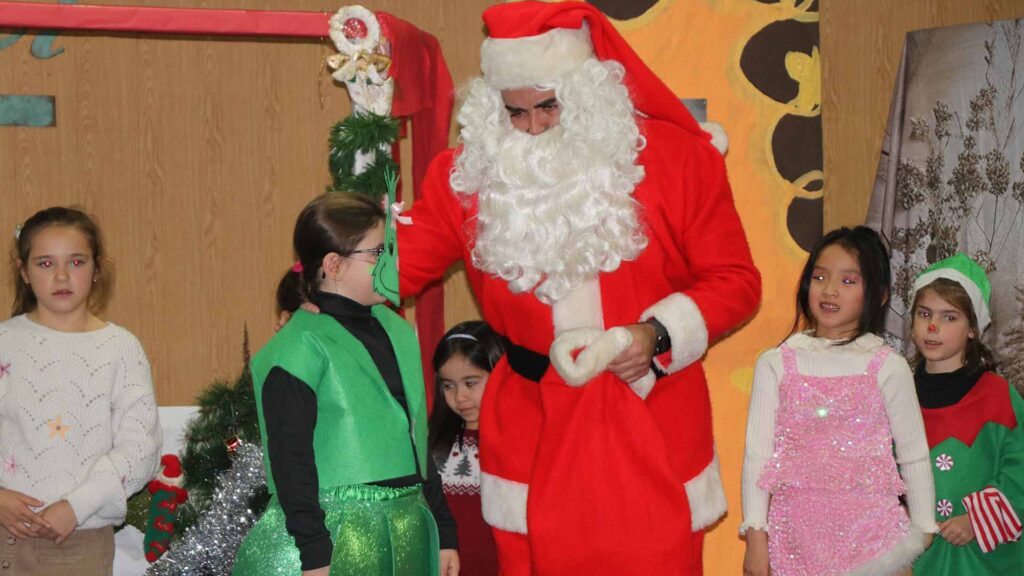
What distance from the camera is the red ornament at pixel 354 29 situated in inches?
112

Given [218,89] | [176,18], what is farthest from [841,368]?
[218,89]

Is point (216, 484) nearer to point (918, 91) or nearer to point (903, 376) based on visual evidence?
point (903, 376)

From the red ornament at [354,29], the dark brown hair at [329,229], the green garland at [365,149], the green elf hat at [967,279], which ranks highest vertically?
the red ornament at [354,29]

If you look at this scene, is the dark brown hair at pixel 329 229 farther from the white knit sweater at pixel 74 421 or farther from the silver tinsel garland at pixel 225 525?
the white knit sweater at pixel 74 421

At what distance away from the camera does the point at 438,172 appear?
9.62ft

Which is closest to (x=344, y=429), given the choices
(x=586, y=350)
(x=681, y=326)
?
(x=586, y=350)

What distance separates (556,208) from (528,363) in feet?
1.32

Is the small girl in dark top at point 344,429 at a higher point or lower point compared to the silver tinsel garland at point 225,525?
higher

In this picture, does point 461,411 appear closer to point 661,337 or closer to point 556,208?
point 556,208

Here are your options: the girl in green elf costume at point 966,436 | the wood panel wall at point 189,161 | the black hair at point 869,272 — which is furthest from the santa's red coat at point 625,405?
the wood panel wall at point 189,161

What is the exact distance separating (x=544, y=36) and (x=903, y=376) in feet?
4.54

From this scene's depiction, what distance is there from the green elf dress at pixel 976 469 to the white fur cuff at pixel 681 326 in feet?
3.95

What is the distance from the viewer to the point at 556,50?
2.72m

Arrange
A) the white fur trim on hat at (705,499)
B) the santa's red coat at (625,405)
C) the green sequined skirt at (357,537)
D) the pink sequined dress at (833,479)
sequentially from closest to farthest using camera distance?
the green sequined skirt at (357,537), the santa's red coat at (625,405), the white fur trim on hat at (705,499), the pink sequined dress at (833,479)
